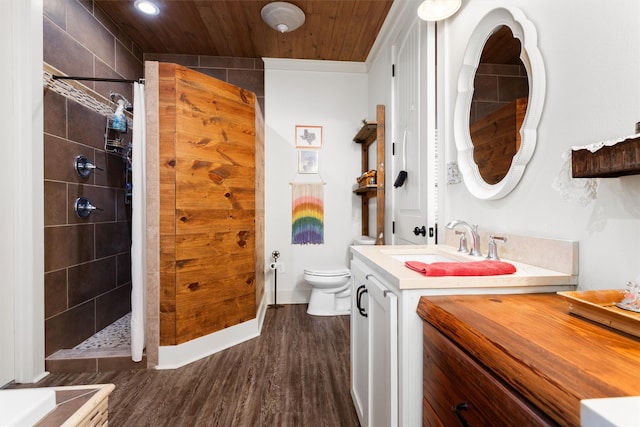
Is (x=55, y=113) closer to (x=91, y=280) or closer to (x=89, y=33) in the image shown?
(x=89, y=33)

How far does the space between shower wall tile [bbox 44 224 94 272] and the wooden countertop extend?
90.1 inches

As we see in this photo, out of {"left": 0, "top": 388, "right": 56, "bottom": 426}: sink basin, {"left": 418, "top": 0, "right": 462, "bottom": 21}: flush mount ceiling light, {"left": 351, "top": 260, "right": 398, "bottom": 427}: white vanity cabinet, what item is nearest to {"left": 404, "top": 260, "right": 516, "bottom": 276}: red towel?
{"left": 351, "top": 260, "right": 398, "bottom": 427}: white vanity cabinet

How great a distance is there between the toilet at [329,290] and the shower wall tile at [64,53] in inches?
96.6

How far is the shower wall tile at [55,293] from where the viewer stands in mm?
1854

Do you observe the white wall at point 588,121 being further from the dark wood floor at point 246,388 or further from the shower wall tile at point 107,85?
the shower wall tile at point 107,85

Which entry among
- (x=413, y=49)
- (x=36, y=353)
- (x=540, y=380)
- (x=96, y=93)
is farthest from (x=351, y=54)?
(x=36, y=353)

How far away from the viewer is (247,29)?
8.78 feet

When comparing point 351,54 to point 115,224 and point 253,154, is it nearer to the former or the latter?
point 253,154

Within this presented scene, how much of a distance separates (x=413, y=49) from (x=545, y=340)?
80.0 inches

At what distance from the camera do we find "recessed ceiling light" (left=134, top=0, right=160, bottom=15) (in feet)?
7.64

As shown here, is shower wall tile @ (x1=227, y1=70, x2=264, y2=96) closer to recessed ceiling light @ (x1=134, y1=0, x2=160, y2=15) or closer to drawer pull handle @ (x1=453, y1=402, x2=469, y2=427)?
recessed ceiling light @ (x1=134, y1=0, x2=160, y2=15)

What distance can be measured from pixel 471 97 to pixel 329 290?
2.08 meters

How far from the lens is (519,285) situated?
88cm

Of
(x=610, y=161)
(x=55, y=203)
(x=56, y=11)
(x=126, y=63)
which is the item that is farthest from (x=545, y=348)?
(x=126, y=63)
